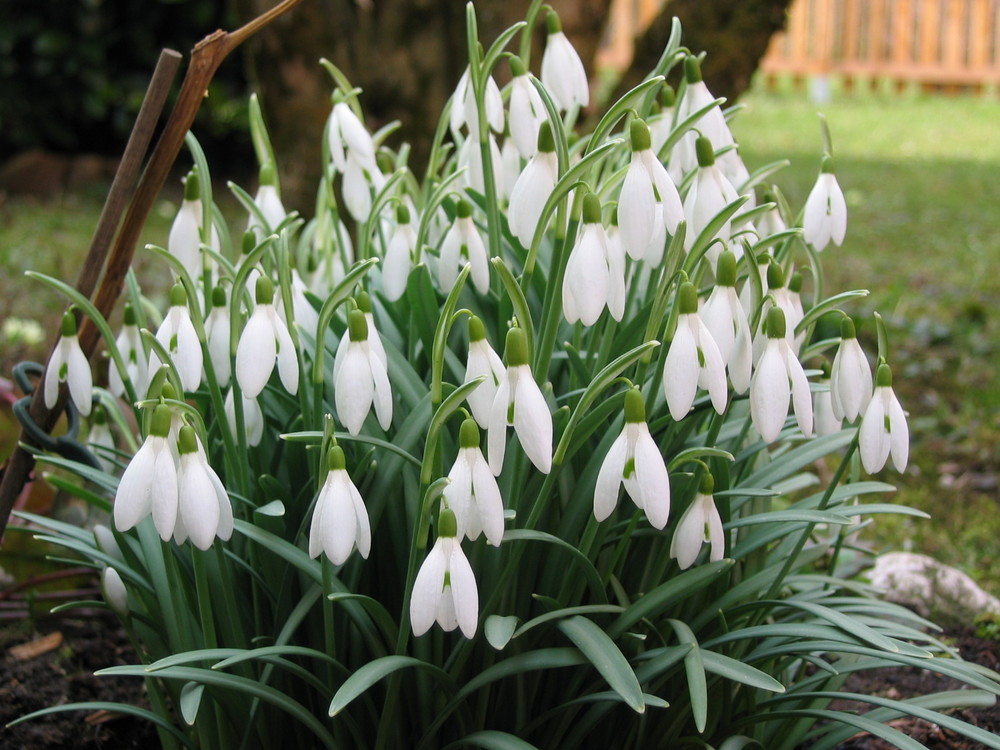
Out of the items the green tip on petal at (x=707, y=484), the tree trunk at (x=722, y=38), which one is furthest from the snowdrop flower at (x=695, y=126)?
the tree trunk at (x=722, y=38)

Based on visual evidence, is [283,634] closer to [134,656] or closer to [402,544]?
[402,544]

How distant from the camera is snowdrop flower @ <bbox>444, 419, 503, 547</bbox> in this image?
1.22m

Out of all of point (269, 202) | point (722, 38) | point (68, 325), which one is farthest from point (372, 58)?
point (68, 325)

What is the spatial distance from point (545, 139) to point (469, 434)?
1.45 ft

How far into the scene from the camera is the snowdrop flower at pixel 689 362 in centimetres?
129

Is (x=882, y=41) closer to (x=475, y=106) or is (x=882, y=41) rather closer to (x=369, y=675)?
(x=475, y=106)

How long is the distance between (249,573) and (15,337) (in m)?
2.53

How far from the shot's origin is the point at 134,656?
7.32 feet

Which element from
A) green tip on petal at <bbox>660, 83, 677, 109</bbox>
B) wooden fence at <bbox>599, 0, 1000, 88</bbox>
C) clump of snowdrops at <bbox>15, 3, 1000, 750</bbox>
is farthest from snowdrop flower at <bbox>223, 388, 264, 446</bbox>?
wooden fence at <bbox>599, 0, 1000, 88</bbox>

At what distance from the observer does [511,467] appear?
1.52 metres

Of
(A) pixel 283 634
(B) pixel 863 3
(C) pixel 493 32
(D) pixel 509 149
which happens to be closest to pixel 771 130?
(B) pixel 863 3

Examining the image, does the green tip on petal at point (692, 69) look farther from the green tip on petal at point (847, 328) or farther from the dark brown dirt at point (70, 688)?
the dark brown dirt at point (70, 688)

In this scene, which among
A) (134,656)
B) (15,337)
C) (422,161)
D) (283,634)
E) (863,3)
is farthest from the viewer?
(863,3)

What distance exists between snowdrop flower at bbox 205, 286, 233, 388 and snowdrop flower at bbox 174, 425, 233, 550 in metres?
0.34
